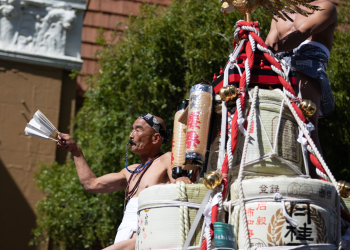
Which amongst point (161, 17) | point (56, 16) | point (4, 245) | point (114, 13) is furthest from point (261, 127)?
point (114, 13)

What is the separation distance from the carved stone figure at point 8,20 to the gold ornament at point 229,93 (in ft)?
15.1

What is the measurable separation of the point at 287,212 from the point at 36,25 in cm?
525

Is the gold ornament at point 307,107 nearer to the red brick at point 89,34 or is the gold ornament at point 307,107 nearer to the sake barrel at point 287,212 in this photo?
the sake barrel at point 287,212

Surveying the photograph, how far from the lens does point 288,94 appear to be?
98.9 inches

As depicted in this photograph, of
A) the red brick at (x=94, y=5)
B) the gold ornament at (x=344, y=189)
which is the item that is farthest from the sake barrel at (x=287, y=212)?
the red brick at (x=94, y=5)

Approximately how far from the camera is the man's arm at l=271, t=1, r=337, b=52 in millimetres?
2914

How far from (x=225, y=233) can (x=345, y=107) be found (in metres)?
3.14

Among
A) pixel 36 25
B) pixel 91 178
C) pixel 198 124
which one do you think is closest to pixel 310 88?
pixel 198 124

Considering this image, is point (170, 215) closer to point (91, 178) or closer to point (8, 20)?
point (91, 178)

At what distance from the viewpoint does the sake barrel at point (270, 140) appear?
2.40 metres

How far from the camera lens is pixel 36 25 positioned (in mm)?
6500

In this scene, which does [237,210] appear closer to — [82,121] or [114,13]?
[82,121]

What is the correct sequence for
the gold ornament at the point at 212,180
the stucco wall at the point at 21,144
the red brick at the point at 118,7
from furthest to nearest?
the red brick at the point at 118,7, the stucco wall at the point at 21,144, the gold ornament at the point at 212,180

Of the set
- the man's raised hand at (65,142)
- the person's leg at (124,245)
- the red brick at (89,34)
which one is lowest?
the person's leg at (124,245)
